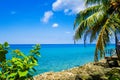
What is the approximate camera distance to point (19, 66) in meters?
3.60

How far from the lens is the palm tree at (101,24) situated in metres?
12.9

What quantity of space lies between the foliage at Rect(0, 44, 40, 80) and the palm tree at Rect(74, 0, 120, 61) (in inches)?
358

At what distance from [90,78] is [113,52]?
34.4 ft

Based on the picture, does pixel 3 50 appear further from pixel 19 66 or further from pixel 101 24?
pixel 101 24

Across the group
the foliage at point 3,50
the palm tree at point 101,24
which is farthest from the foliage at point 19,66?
the palm tree at point 101,24

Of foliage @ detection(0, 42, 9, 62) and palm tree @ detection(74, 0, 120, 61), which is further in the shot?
palm tree @ detection(74, 0, 120, 61)

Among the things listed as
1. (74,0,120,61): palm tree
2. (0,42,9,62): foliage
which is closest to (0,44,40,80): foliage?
(0,42,9,62): foliage

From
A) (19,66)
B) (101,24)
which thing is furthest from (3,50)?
(101,24)

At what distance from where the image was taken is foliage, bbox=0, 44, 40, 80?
3.55 meters

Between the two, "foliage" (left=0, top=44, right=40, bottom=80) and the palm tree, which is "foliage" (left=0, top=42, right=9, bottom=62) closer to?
"foliage" (left=0, top=44, right=40, bottom=80)

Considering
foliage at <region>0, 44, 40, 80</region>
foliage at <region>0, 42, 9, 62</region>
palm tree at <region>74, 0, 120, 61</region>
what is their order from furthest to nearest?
1. palm tree at <region>74, 0, 120, 61</region>
2. foliage at <region>0, 42, 9, 62</region>
3. foliage at <region>0, 44, 40, 80</region>

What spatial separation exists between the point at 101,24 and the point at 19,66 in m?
11.1

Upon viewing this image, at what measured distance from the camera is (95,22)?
14.9 m

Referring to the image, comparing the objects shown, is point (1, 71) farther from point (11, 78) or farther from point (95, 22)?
point (95, 22)
